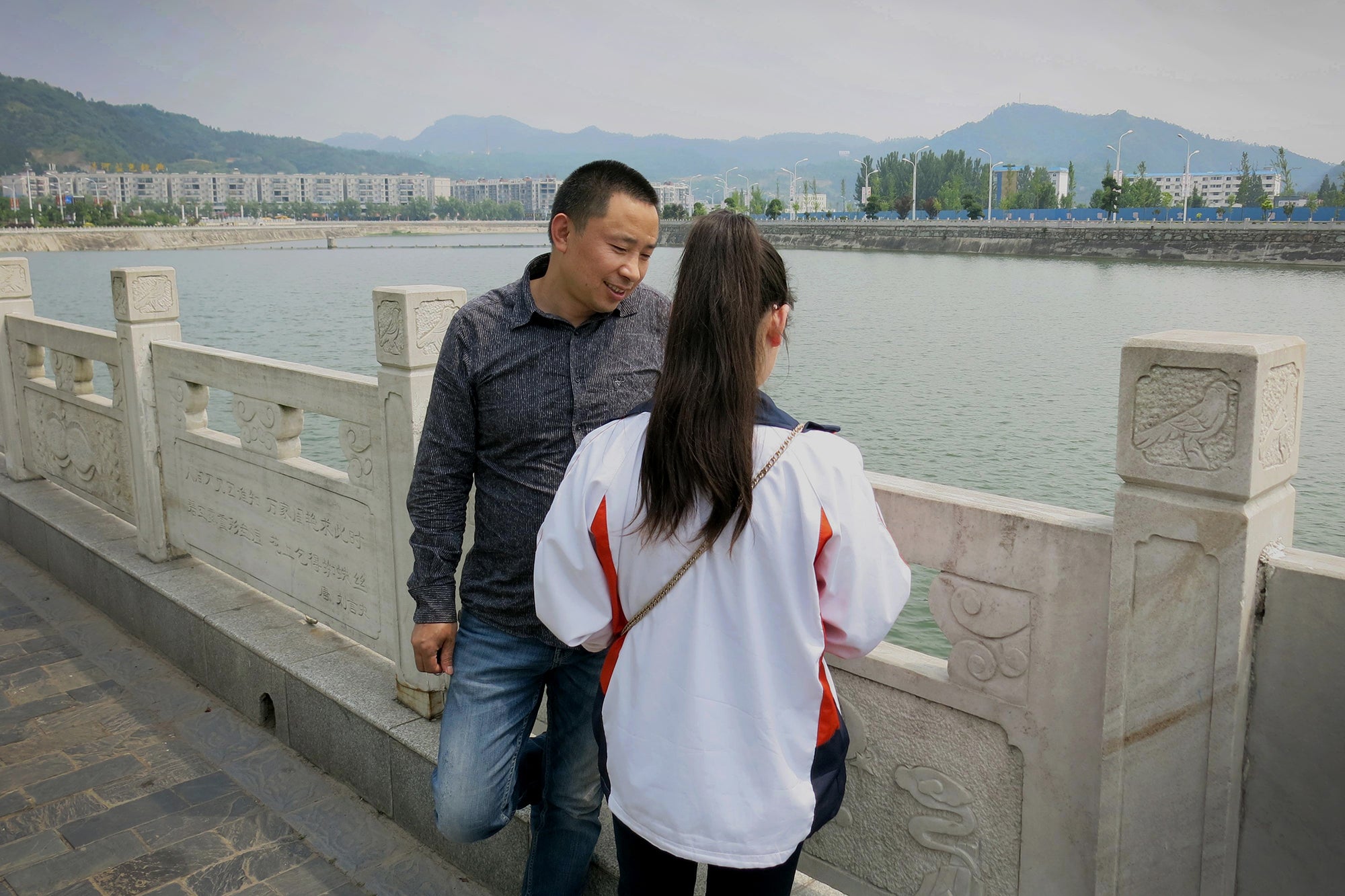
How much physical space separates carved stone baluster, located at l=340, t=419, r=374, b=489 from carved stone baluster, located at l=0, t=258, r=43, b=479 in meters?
3.10

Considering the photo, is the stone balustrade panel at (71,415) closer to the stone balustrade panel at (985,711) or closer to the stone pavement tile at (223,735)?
the stone pavement tile at (223,735)

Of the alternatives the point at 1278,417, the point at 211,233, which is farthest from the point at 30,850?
the point at 211,233

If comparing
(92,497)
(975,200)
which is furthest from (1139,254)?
(92,497)

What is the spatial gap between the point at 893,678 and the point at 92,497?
13.0 ft

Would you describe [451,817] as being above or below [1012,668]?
below

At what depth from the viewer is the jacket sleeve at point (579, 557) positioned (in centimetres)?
131

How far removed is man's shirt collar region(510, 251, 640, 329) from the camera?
1809mm

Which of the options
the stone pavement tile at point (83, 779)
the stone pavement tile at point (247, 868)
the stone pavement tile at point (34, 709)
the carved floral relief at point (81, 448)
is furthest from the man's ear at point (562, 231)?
the carved floral relief at point (81, 448)

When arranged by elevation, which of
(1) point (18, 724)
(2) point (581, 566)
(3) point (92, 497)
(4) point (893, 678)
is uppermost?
(2) point (581, 566)

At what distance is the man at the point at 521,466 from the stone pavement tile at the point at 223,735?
1438mm

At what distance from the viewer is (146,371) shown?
391 centimetres

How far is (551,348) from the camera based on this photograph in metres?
1.81

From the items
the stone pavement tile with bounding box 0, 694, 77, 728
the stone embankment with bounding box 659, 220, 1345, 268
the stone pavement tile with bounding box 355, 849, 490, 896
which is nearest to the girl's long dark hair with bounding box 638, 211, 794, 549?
the stone pavement tile with bounding box 355, 849, 490, 896

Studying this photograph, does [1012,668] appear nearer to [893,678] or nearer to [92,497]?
[893,678]
